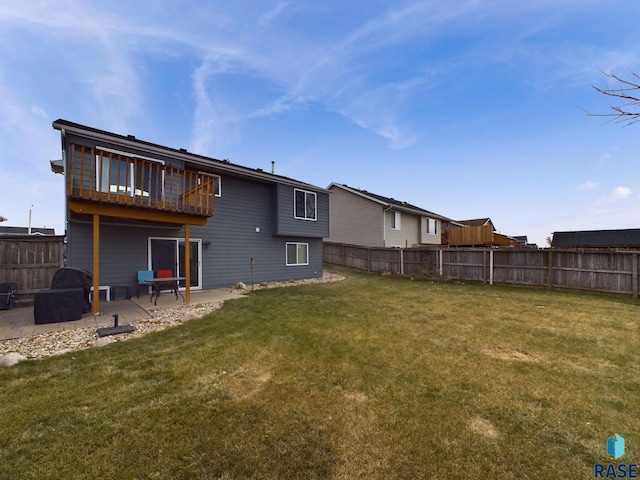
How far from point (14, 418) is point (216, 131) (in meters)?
14.1

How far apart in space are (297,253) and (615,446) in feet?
40.0

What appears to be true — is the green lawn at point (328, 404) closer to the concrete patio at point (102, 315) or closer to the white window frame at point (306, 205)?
the concrete patio at point (102, 315)

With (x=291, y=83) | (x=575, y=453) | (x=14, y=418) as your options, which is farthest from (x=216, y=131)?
Answer: (x=575, y=453)

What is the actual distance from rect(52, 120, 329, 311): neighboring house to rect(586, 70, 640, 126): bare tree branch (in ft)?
25.3

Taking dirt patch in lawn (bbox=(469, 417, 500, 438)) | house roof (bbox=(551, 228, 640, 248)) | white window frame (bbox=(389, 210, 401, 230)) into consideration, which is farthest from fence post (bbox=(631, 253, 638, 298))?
house roof (bbox=(551, 228, 640, 248))

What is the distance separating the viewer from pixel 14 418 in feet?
8.41

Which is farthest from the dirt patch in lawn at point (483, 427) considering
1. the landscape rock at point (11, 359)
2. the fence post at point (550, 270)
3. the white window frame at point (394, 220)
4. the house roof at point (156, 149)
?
the white window frame at point (394, 220)

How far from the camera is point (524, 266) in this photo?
11430 mm

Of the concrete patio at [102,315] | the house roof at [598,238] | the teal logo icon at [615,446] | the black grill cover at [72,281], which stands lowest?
the teal logo icon at [615,446]

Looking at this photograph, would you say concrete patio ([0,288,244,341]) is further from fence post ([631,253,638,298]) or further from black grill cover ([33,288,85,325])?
fence post ([631,253,638,298])

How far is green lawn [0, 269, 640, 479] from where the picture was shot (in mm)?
2049

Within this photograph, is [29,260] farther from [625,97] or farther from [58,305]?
[625,97]

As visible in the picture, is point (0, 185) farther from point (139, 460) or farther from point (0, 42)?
point (139, 460)

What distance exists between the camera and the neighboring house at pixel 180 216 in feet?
23.5
